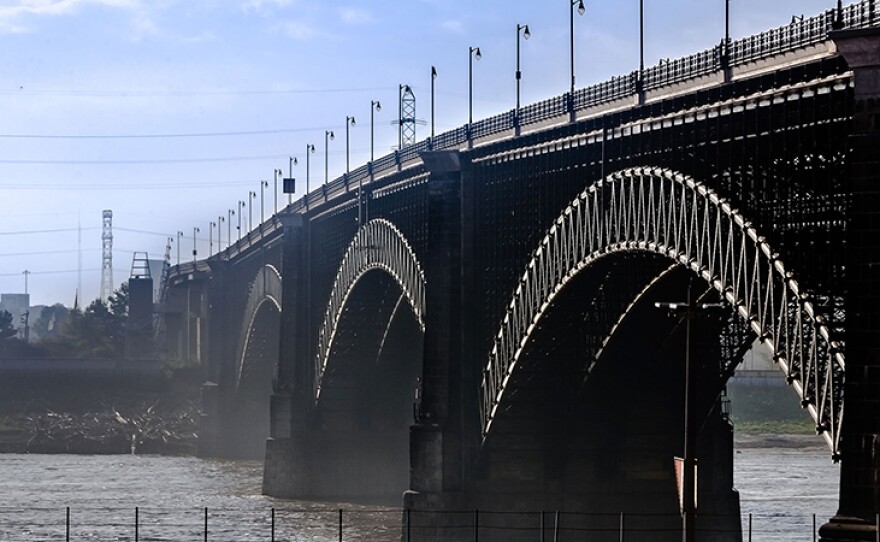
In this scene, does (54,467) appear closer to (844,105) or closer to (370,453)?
(370,453)

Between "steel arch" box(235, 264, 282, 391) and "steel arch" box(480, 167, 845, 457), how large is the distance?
56.0 meters

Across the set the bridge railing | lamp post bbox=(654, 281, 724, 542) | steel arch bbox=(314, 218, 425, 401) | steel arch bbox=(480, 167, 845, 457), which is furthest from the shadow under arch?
lamp post bbox=(654, 281, 724, 542)

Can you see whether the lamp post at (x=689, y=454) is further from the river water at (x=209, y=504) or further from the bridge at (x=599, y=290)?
the river water at (x=209, y=504)

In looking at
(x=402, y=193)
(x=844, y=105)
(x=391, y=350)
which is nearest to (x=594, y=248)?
(x=844, y=105)

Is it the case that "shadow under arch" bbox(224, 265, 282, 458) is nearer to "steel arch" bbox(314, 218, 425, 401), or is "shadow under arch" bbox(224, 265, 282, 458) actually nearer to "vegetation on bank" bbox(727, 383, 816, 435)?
"steel arch" bbox(314, 218, 425, 401)

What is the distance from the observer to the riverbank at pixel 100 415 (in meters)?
160

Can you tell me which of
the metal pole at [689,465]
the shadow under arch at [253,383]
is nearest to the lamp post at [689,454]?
the metal pole at [689,465]

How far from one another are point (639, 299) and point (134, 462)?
88602 millimetres

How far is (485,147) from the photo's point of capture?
2697 inches

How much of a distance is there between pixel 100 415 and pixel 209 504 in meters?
84.3

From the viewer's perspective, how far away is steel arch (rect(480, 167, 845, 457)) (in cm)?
4219

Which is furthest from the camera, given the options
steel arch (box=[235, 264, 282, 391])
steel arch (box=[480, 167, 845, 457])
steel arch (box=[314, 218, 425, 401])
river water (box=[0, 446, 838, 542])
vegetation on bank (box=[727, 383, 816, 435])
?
vegetation on bank (box=[727, 383, 816, 435])

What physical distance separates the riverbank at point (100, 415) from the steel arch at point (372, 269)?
5567 cm

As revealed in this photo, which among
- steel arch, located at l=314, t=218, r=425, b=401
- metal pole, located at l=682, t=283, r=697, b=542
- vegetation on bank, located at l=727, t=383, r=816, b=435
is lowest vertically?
metal pole, located at l=682, t=283, r=697, b=542
